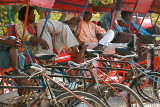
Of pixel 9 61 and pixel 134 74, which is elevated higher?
pixel 9 61

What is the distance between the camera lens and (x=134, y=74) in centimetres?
518

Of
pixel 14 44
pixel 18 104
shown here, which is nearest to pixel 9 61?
pixel 14 44

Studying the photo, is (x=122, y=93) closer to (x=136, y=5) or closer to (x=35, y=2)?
(x=35, y=2)

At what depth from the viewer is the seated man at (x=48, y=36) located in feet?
17.6

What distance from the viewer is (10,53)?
14.3 ft

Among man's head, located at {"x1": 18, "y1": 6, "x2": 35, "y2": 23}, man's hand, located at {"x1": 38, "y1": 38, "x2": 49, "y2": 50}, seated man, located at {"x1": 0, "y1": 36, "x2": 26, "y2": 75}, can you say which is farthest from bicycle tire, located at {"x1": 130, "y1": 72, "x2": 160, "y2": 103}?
man's head, located at {"x1": 18, "y1": 6, "x2": 35, "y2": 23}

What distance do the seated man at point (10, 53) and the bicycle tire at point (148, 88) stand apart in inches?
75.6

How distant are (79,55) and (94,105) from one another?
1797 millimetres

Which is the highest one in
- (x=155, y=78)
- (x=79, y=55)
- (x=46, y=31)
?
(x=46, y=31)

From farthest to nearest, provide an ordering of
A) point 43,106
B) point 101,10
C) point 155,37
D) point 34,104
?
point 101,10 < point 155,37 < point 43,106 < point 34,104

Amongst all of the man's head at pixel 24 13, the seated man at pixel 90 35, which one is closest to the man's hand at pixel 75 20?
the seated man at pixel 90 35

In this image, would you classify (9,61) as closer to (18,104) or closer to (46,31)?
(18,104)

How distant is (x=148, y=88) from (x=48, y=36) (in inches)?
84.4

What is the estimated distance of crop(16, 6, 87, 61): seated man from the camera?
537cm
